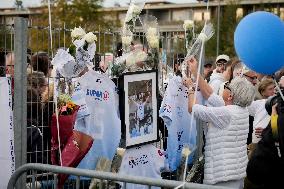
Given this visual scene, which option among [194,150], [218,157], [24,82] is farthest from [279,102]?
[194,150]

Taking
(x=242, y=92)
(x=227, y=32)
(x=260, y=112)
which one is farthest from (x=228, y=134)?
(x=227, y=32)

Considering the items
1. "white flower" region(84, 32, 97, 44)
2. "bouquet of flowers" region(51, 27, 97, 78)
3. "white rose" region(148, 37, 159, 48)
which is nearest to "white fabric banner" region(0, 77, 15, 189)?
"bouquet of flowers" region(51, 27, 97, 78)

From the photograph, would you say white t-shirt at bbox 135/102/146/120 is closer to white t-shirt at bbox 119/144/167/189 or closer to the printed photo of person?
the printed photo of person

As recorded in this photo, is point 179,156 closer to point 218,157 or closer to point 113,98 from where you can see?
point 218,157

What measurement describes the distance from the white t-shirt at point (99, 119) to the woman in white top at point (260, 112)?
179 cm

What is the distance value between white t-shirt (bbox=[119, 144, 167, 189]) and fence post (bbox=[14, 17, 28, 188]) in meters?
1.10

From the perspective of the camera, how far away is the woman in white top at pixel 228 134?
5105 millimetres

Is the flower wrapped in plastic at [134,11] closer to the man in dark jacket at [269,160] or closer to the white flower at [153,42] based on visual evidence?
the white flower at [153,42]

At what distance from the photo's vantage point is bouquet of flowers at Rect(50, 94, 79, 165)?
4637 millimetres

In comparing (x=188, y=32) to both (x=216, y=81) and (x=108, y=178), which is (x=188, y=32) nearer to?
(x=216, y=81)

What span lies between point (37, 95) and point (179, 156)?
1.74 metres

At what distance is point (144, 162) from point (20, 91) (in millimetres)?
1557

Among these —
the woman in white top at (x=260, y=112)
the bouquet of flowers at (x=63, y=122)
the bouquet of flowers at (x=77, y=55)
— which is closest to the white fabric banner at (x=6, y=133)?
the bouquet of flowers at (x=63, y=122)

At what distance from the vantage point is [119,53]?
539 centimetres
